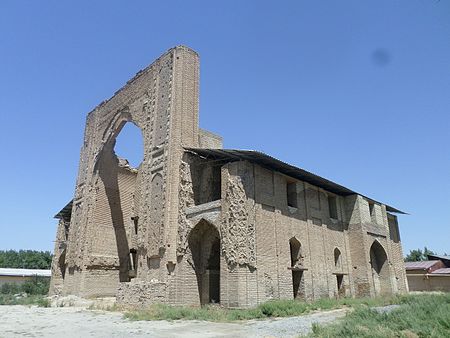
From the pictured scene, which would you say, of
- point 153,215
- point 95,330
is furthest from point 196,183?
point 95,330

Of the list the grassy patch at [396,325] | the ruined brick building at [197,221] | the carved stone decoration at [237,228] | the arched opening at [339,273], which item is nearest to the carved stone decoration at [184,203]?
the ruined brick building at [197,221]

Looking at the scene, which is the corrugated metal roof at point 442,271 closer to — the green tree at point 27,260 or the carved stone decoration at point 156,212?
the carved stone decoration at point 156,212

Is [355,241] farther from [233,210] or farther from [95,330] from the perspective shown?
[95,330]

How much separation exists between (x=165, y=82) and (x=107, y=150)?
29.1ft

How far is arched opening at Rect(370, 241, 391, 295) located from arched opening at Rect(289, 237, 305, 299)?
791 cm

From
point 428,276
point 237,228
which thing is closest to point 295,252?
point 237,228

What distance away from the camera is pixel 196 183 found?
64.4ft

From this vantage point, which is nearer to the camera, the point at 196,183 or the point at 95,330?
the point at 95,330

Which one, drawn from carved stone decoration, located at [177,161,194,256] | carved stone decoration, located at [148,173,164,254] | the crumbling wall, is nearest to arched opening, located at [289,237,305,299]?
carved stone decoration, located at [177,161,194,256]

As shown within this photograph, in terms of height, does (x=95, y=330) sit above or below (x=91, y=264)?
below

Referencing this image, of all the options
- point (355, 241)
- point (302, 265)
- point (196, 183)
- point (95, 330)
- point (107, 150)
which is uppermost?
point (107, 150)

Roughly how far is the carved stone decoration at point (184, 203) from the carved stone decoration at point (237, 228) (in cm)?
236

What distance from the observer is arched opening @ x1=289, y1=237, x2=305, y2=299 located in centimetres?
1914

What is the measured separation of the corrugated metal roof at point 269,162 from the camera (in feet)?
57.4
